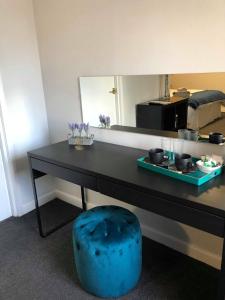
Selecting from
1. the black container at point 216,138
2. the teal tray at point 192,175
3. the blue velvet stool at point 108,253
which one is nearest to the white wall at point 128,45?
the black container at point 216,138

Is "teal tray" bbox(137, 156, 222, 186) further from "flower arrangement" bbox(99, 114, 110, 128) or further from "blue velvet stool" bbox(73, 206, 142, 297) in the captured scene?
"flower arrangement" bbox(99, 114, 110, 128)

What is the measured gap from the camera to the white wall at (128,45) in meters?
1.50

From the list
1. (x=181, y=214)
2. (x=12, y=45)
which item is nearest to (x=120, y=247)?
(x=181, y=214)

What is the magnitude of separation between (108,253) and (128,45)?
4.33 ft

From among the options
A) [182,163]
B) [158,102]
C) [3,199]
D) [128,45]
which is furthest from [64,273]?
[128,45]

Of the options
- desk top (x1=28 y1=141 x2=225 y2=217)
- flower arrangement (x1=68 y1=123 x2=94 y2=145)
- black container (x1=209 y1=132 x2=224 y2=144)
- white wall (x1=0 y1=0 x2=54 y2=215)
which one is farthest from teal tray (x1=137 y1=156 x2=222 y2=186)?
white wall (x1=0 y1=0 x2=54 y2=215)

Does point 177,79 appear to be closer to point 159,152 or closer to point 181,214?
point 159,152

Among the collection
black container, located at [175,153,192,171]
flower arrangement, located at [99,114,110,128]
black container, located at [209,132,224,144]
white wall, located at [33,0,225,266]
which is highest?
white wall, located at [33,0,225,266]

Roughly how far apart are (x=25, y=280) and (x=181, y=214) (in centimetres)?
121

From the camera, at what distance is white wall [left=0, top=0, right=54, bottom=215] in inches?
86.2

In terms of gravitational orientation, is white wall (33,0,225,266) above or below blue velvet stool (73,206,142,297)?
above

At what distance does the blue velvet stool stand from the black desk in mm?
224

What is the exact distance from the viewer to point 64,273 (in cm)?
184

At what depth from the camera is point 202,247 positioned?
1.86 m
